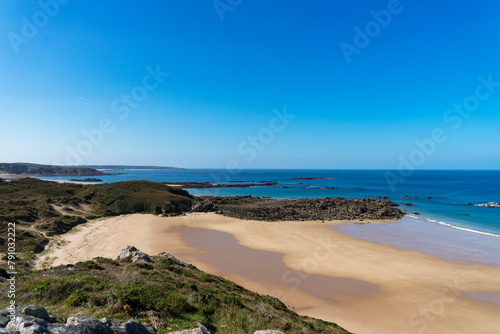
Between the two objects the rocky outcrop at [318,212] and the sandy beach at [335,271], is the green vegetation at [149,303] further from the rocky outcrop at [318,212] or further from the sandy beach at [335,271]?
the rocky outcrop at [318,212]

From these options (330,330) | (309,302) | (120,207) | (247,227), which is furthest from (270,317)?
(120,207)

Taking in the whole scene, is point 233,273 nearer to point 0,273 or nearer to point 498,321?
point 0,273

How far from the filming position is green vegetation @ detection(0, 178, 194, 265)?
21928 millimetres

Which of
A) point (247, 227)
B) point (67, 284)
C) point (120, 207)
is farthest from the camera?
point (120, 207)

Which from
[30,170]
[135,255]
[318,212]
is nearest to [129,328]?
[135,255]

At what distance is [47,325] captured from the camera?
4871 mm

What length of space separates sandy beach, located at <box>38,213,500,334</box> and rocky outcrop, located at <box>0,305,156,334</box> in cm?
1023

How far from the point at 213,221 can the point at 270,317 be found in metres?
31.0

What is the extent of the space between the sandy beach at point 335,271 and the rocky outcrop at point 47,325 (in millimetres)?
10232

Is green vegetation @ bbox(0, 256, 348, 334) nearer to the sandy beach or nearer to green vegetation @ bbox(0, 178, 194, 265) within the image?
the sandy beach

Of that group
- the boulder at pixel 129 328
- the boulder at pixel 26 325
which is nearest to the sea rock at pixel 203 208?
the boulder at pixel 129 328

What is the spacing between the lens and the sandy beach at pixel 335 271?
1291 centimetres

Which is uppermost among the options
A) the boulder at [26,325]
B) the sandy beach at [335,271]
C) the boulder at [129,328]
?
the boulder at [26,325]

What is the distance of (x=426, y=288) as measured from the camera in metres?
15.9
